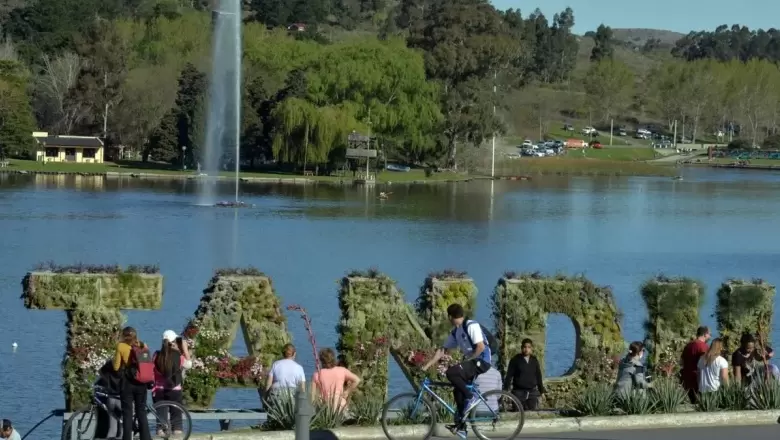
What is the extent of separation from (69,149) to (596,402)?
110848 mm

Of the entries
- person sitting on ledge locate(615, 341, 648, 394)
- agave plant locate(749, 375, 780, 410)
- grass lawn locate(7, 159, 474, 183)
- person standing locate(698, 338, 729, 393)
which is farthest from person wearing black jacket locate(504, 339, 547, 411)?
grass lawn locate(7, 159, 474, 183)

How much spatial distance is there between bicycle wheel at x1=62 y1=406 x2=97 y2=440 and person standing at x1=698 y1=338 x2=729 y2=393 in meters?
7.12

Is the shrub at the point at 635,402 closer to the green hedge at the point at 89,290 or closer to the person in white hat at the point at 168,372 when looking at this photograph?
the person in white hat at the point at 168,372

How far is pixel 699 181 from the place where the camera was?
5300 inches

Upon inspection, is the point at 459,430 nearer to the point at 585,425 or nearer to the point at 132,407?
the point at 585,425

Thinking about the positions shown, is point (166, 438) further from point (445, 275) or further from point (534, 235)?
point (534, 235)

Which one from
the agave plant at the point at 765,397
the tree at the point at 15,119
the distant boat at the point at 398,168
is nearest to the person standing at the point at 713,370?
the agave plant at the point at 765,397

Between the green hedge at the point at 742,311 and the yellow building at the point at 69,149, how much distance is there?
106m

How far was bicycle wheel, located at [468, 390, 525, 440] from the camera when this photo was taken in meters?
16.1

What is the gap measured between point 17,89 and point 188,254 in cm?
6774

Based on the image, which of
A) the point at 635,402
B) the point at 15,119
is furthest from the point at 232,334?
the point at 15,119

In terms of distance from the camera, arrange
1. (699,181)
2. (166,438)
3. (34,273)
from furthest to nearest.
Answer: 1. (699,181)
2. (34,273)
3. (166,438)

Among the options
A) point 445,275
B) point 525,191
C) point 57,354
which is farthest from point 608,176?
point 445,275

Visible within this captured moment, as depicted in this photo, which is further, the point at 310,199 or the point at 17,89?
the point at 17,89
